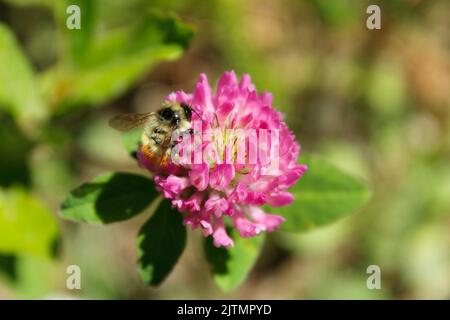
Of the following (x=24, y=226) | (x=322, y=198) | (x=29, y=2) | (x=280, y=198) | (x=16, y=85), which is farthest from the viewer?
(x=29, y=2)

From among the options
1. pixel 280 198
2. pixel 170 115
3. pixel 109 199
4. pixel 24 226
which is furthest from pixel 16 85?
pixel 280 198

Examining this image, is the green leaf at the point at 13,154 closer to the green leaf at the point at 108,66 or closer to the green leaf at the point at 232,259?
the green leaf at the point at 108,66

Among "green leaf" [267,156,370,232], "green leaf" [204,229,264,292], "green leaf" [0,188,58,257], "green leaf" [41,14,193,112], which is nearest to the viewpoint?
"green leaf" [204,229,264,292]

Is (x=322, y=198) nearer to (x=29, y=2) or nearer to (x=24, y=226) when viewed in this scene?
(x=24, y=226)

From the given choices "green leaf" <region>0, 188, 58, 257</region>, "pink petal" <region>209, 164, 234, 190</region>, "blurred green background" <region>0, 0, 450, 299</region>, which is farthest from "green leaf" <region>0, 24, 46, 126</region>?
"pink petal" <region>209, 164, 234, 190</region>

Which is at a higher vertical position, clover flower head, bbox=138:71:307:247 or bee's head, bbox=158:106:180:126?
bee's head, bbox=158:106:180:126

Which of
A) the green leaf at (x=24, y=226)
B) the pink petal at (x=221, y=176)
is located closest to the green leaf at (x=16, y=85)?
the green leaf at (x=24, y=226)

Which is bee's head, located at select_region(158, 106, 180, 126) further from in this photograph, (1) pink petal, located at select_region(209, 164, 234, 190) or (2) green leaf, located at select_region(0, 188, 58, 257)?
(2) green leaf, located at select_region(0, 188, 58, 257)

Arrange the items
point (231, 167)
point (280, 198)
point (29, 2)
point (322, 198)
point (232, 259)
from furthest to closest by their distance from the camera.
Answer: point (29, 2) → point (322, 198) → point (232, 259) → point (280, 198) → point (231, 167)
